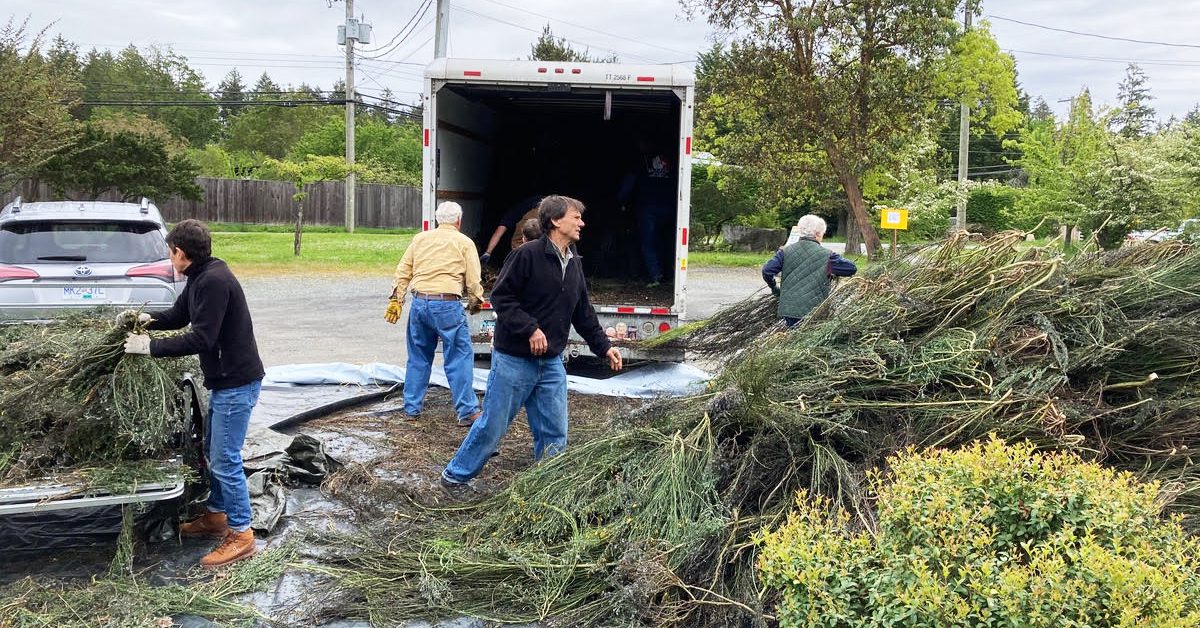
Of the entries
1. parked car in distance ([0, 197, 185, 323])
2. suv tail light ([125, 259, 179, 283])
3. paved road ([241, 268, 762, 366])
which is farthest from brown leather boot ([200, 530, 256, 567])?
paved road ([241, 268, 762, 366])

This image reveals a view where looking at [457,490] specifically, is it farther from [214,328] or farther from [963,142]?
[963,142]

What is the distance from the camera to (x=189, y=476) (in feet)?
13.0

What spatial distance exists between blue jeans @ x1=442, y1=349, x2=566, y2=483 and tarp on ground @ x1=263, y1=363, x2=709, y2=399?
2.34 meters

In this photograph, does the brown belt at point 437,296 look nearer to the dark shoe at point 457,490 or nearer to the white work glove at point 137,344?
the dark shoe at point 457,490

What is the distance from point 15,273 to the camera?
7.91 m

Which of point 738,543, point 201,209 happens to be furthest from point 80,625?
point 201,209

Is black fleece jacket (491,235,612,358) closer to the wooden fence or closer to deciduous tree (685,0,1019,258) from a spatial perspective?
deciduous tree (685,0,1019,258)

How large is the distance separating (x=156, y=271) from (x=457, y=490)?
4.73 metres

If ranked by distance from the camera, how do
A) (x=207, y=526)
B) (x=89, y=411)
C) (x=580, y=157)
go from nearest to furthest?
1. (x=89, y=411)
2. (x=207, y=526)
3. (x=580, y=157)

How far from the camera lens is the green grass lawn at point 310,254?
66.6 ft

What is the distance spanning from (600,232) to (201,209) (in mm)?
31295

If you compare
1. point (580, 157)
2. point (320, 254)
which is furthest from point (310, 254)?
point (580, 157)

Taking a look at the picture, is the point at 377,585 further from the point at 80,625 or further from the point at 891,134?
the point at 891,134

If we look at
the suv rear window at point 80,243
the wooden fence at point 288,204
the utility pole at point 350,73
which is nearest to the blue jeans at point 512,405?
the suv rear window at point 80,243
